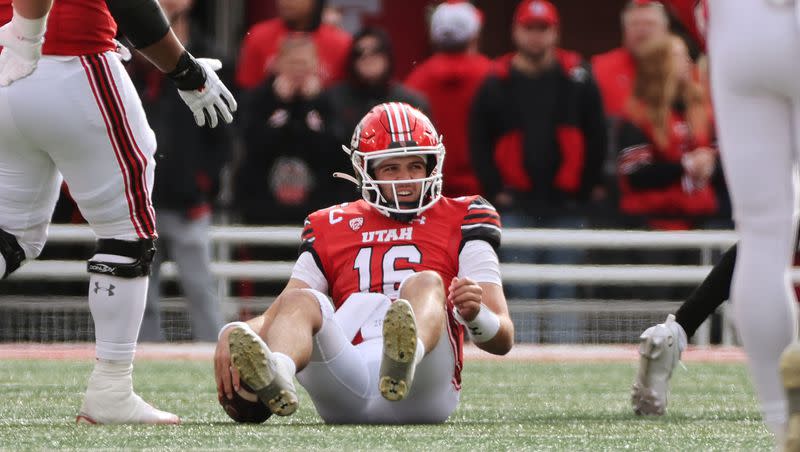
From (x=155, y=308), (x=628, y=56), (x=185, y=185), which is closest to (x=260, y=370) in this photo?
(x=185, y=185)

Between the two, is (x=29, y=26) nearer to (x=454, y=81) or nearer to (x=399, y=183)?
(x=399, y=183)

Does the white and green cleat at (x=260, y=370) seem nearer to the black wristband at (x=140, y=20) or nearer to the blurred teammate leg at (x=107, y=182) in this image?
the blurred teammate leg at (x=107, y=182)

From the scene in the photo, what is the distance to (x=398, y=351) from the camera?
12.8ft

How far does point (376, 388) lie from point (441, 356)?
0.19 metres

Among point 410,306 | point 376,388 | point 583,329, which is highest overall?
point 410,306

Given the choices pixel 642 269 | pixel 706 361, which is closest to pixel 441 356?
pixel 706 361

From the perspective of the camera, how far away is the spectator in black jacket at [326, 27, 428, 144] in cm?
821

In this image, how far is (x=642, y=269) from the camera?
352 inches

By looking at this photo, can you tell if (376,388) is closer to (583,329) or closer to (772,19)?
(772,19)

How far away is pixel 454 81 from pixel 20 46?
15.7 ft

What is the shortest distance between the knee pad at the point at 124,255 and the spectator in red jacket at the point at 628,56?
4.50m

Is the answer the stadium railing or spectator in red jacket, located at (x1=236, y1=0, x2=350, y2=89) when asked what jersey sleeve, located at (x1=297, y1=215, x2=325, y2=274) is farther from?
the stadium railing

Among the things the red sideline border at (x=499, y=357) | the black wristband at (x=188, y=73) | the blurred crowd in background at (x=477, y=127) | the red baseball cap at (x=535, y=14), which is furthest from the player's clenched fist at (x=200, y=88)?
the red baseball cap at (x=535, y=14)

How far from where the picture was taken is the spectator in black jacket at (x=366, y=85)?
8.21 meters
